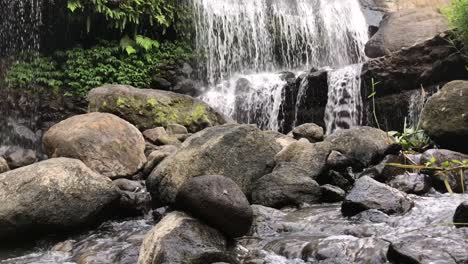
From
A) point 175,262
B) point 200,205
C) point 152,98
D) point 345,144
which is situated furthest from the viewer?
point 152,98

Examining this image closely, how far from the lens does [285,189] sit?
6609mm

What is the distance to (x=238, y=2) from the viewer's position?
1728 cm

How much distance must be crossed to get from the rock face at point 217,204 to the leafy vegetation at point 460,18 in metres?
7.21

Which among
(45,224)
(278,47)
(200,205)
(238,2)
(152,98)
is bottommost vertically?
(45,224)

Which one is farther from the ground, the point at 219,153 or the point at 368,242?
the point at 219,153

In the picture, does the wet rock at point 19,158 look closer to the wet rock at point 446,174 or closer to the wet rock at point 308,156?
the wet rock at point 308,156

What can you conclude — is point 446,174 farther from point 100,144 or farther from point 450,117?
point 100,144

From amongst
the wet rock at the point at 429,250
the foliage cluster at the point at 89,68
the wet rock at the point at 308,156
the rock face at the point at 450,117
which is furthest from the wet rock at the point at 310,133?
the foliage cluster at the point at 89,68

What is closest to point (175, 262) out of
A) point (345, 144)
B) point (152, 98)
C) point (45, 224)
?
point (45, 224)

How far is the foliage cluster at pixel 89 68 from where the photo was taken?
13.7 meters

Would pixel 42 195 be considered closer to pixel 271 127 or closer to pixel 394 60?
pixel 271 127

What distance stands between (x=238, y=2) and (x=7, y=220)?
43.2 ft

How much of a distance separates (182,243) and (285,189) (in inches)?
94.1

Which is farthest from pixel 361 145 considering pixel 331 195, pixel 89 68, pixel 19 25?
pixel 19 25
